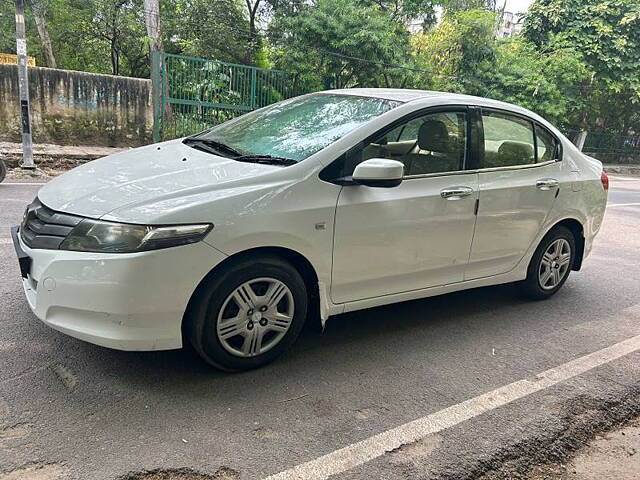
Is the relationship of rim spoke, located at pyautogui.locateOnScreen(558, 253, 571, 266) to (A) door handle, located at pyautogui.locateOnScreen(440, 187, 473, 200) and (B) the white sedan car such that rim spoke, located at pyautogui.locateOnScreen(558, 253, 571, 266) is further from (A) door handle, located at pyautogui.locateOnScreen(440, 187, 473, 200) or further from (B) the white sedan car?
(A) door handle, located at pyautogui.locateOnScreen(440, 187, 473, 200)

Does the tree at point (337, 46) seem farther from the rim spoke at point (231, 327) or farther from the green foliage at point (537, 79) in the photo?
the rim spoke at point (231, 327)

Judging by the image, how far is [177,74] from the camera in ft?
39.0

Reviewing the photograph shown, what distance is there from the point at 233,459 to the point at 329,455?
0.43 m

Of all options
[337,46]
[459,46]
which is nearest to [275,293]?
[337,46]

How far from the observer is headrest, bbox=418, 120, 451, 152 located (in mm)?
3818

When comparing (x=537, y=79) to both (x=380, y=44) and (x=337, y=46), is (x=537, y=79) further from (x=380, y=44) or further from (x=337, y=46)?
(x=337, y=46)

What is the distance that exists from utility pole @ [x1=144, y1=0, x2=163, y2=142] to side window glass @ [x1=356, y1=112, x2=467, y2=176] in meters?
9.15

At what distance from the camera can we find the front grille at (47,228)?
2.80 m

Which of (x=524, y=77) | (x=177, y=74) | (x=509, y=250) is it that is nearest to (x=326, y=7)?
(x=177, y=74)

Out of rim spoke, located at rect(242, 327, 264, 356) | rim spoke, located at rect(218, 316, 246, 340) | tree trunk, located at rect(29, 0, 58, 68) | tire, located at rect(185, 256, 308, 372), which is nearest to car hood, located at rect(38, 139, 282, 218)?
tire, located at rect(185, 256, 308, 372)

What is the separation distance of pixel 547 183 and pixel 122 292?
11.0 ft

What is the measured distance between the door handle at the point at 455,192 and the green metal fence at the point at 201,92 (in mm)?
9417

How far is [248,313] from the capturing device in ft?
10.0

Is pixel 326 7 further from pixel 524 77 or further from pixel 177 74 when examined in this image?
pixel 524 77
